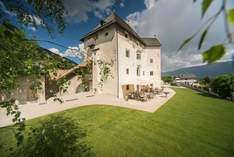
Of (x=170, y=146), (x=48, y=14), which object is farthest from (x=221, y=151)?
(x=48, y=14)

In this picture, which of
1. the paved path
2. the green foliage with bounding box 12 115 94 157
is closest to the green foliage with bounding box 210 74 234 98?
the paved path

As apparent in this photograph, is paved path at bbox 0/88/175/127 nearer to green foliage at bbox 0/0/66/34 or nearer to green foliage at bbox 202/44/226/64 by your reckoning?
green foliage at bbox 0/0/66/34

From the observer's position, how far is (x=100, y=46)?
13844 millimetres

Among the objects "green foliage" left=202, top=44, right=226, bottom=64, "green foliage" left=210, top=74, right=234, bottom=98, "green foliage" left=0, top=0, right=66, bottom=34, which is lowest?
"green foliage" left=210, top=74, right=234, bottom=98

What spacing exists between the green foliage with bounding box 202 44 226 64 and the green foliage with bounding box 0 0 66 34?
391 centimetres

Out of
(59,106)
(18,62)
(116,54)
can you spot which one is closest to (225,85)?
(116,54)

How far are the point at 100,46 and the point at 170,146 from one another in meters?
13.7

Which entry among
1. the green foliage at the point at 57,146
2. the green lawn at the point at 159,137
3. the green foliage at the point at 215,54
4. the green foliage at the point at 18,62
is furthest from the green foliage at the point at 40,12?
the green lawn at the point at 159,137

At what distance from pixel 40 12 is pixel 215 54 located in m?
4.47

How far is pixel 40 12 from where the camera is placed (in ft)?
9.59

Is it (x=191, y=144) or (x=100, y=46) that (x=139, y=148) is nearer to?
(x=191, y=144)

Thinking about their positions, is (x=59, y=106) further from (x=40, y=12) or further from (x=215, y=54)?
(x=215, y=54)

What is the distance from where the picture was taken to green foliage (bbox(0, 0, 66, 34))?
2.69m

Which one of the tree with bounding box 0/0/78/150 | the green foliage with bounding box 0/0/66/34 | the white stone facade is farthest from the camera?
the white stone facade
